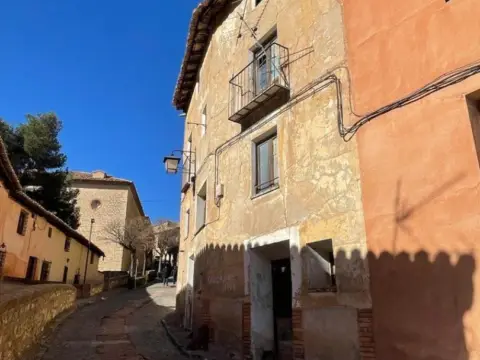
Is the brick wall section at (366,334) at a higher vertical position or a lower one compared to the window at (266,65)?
lower

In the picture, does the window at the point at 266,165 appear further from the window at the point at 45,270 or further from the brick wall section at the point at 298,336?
the window at the point at 45,270

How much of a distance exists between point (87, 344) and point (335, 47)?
9.68 meters

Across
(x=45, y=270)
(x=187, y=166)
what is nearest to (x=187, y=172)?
(x=187, y=166)

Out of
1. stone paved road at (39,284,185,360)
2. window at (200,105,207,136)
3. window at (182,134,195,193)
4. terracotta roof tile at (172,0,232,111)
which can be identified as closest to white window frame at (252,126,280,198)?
window at (200,105,207,136)

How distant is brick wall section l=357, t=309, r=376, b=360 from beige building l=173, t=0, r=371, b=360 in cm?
2

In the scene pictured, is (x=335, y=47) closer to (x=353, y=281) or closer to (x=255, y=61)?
(x=255, y=61)

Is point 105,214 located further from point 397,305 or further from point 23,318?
point 397,305

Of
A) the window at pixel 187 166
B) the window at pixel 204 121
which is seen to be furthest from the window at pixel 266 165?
the window at pixel 187 166

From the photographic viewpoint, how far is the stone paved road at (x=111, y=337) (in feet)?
30.9

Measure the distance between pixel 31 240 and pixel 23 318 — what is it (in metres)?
12.4

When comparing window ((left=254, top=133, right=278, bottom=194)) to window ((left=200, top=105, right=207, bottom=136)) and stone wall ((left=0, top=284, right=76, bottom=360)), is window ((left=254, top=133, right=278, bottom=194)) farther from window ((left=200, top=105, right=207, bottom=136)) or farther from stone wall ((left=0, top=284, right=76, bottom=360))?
stone wall ((left=0, top=284, right=76, bottom=360))

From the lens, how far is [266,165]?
919 centimetres

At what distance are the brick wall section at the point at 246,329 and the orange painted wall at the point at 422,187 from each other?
3.28 metres

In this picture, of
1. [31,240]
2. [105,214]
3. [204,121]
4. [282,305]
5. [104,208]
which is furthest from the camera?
[104,208]
